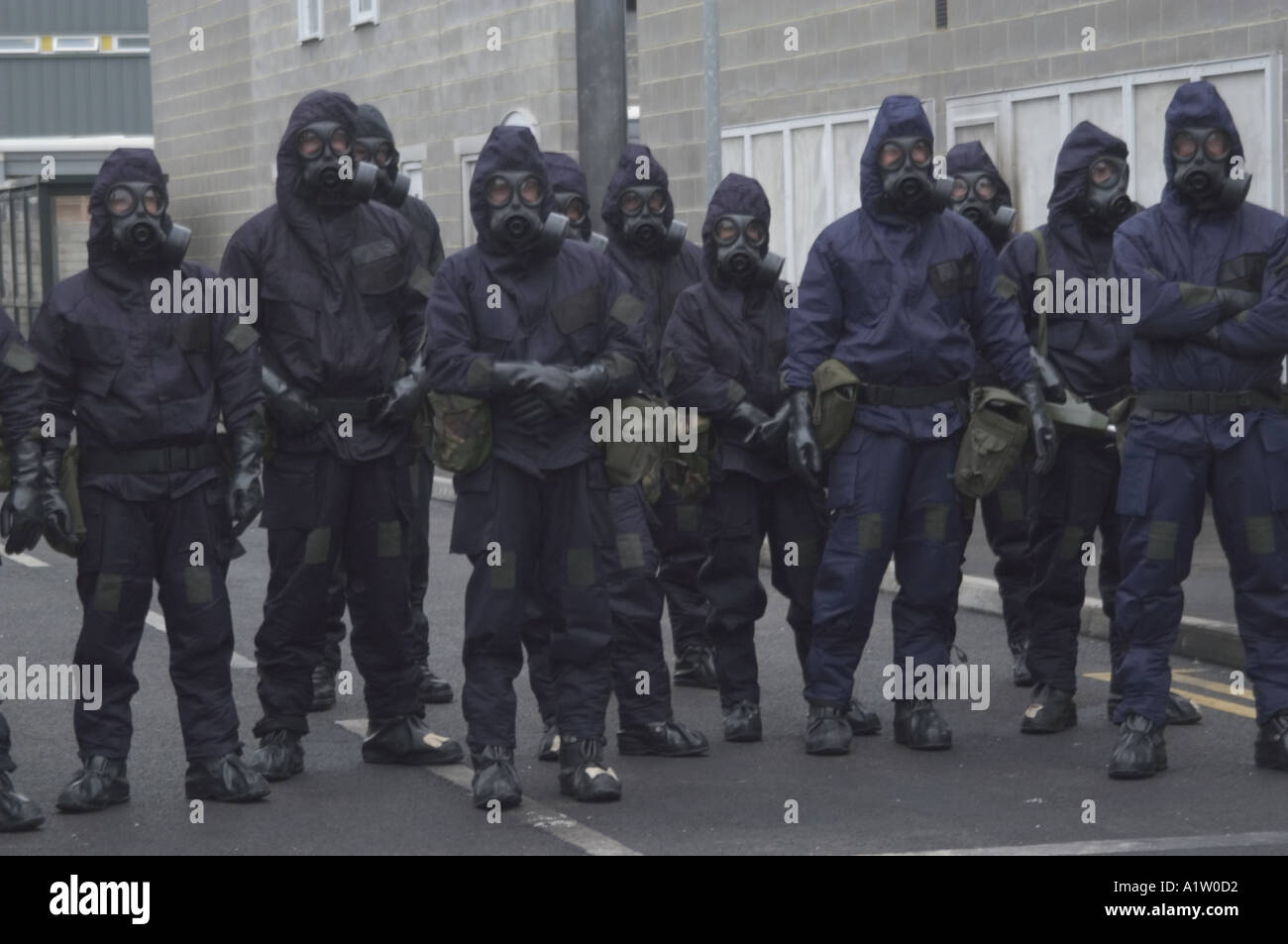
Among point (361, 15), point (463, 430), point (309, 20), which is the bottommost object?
point (463, 430)

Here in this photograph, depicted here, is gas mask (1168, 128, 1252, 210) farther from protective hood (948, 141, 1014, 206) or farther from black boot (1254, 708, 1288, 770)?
protective hood (948, 141, 1014, 206)

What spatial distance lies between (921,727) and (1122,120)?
26.0ft

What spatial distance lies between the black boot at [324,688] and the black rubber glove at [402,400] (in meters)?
1.74

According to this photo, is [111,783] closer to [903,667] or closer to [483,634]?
[483,634]

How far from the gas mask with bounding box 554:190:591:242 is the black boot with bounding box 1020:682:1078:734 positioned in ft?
9.50

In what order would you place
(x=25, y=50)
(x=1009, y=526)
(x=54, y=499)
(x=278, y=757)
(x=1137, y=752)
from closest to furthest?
(x=54, y=499), (x=1137, y=752), (x=278, y=757), (x=1009, y=526), (x=25, y=50)

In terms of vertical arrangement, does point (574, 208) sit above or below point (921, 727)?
above

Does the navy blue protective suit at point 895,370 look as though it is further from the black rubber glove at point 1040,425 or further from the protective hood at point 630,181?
the protective hood at point 630,181

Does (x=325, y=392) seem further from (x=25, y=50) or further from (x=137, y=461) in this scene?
(x=25, y=50)

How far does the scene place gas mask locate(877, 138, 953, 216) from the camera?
8.34m

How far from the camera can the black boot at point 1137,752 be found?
309 inches

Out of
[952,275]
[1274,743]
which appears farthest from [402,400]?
[1274,743]

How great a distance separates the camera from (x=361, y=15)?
26516 mm
